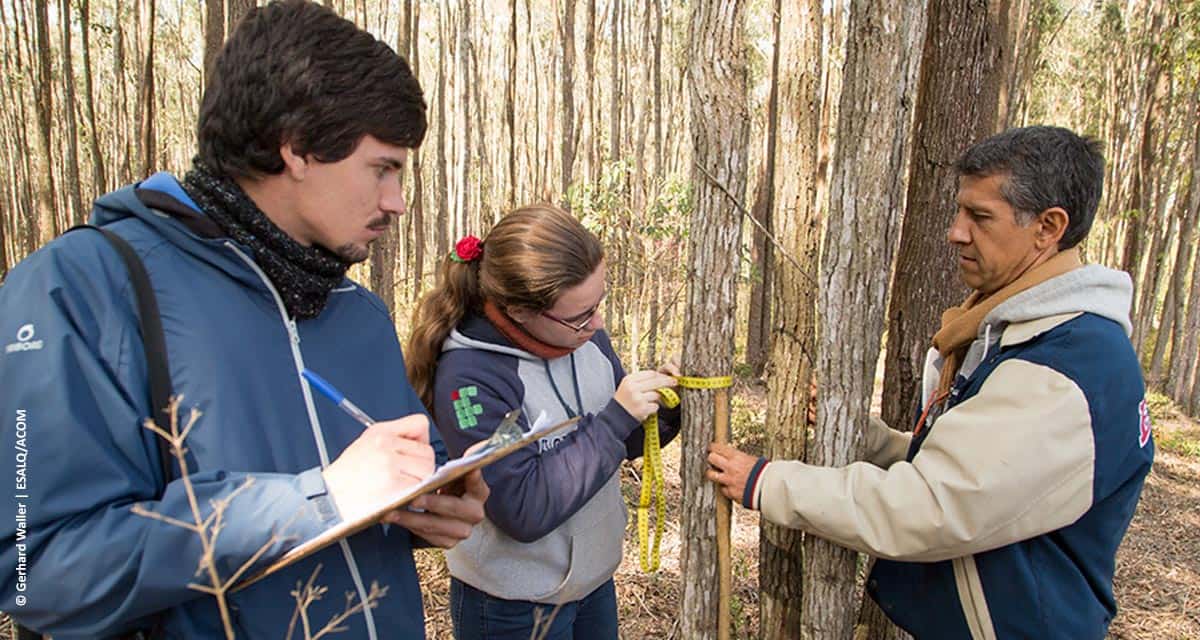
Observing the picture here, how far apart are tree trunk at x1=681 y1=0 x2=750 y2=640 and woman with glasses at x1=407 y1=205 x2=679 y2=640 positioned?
162mm

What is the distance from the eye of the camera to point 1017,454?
148 centimetres

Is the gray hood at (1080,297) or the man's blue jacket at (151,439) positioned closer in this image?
the man's blue jacket at (151,439)

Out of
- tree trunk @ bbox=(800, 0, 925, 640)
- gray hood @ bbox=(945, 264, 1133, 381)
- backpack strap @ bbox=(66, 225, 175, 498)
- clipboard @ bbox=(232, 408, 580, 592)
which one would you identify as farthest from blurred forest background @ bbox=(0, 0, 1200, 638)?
backpack strap @ bbox=(66, 225, 175, 498)

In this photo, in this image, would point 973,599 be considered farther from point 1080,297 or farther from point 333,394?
point 333,394

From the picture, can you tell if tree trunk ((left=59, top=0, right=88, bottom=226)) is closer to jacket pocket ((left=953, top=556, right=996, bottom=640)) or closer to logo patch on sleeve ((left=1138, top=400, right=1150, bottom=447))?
jacket pocket ((left=953, top=556, right=996, bottom=640))

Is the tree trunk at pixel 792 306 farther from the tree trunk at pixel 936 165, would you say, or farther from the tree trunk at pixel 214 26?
the tree trunk at pixel 214 26

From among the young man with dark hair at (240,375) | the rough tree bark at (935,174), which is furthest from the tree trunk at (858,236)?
the young man with dark hair at (240,375)

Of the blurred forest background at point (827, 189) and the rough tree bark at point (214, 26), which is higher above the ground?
the rough tree bark at point (214, 26)

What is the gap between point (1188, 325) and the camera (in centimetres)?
809

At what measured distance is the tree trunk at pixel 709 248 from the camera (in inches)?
72.6

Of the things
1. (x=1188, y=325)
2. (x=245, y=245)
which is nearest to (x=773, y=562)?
(x=245, y=245)

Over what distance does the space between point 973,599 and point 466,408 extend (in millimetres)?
1366

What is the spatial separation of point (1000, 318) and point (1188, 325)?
349 inches

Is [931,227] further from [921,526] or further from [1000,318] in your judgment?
[921,526]
